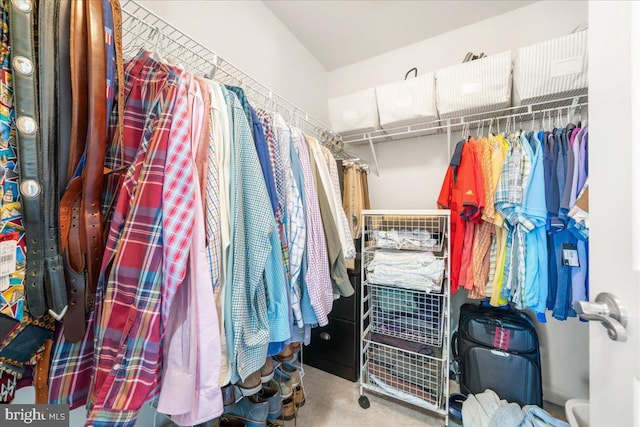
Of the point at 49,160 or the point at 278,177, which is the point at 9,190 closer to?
the point at 49,160

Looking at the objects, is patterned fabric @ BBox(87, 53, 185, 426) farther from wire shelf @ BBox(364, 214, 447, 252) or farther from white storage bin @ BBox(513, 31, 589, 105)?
white storage bin @ BBox(513, 31, 589, 105)

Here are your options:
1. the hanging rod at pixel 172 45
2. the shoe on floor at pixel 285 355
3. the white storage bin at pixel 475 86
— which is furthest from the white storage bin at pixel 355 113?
the shoe on floor at pixel 285 355

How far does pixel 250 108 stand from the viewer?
0.79m

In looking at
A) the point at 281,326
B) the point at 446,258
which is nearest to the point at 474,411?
the point at 446,258

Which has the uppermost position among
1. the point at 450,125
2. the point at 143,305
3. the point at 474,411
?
the point at 450,125

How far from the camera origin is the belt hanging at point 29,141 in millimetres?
427

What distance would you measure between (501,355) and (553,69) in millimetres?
1556

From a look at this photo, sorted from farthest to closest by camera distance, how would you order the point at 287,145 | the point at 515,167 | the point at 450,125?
1. the point at 450,125
2. the point at 515,167
3. the point at 287,145

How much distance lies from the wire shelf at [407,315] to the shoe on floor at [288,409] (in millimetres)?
609

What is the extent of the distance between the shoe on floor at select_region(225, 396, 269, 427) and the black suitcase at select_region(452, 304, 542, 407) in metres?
1.20

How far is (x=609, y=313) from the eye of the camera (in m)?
0.40

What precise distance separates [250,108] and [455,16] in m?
1.71

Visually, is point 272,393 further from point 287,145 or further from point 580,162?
point 580,162

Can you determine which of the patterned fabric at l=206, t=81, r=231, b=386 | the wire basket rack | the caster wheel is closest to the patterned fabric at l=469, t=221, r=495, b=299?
the wire basket rack
